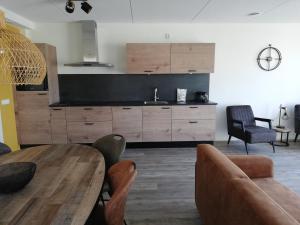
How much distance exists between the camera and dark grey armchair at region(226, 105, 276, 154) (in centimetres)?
413

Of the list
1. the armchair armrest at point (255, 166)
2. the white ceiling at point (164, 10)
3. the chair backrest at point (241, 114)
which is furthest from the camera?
the chair backrest at point (241, 114)

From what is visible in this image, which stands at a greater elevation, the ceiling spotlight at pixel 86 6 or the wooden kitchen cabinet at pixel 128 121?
the ceiling spotlight at pixel 86 6

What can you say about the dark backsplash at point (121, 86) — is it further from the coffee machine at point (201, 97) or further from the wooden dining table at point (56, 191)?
the wooden dining table at point (56, 191)

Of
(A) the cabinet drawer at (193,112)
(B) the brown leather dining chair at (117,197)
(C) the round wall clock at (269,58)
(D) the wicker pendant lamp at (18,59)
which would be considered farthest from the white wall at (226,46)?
(B) the brown leather dining chair at (117,197)

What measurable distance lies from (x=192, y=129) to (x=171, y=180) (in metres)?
1.49

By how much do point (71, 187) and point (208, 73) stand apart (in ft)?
12.6

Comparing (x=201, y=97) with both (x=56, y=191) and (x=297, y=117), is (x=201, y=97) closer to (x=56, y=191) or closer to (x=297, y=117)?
(x=297, y=117)

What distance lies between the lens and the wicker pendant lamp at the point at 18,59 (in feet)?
4.74

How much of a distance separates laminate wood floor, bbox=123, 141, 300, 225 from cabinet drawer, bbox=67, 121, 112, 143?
0.64m

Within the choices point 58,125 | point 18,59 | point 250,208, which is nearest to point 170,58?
point 58,125

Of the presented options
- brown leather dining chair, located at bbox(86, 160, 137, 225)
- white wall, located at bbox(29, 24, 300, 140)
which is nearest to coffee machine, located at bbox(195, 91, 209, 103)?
white wall, located at bbox(29, 24, 300, 140)

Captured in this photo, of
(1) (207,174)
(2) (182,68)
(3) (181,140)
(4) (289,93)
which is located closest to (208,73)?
(2) (182,68)

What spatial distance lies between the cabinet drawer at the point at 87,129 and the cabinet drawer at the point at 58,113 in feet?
0.70

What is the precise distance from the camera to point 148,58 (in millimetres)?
4387
